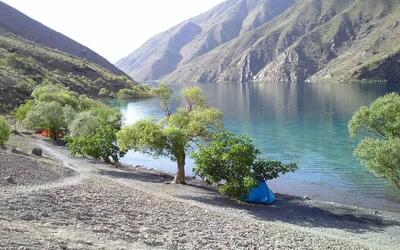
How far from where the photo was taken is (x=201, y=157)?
41.0 metres

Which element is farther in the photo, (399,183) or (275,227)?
(399,183)

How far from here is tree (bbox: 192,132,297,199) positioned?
1569 inches

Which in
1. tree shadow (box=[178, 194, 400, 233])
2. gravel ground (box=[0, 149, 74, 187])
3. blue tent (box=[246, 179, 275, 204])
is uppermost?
gravel ground (box=[0, 149, 74, 187])

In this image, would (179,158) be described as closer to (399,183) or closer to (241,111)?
(399,183)

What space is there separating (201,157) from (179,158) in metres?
5.53

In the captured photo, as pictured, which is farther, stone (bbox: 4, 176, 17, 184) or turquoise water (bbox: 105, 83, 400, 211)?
turquoise water (bbox: 105, 83, 400, 211)

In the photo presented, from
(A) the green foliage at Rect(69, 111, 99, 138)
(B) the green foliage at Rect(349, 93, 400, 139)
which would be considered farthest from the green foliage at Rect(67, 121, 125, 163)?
(B) the green foliage at Rect(349, 93, 400, 139)

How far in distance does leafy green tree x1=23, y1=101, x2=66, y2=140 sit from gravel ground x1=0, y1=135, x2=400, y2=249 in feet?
121

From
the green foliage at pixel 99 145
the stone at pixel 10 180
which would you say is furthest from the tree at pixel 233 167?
the green foliage at pixel 99 145

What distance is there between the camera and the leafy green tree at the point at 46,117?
7450 centimetres

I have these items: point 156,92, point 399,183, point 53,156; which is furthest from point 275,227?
point 53,156

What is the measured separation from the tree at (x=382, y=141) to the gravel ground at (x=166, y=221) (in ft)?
15.2

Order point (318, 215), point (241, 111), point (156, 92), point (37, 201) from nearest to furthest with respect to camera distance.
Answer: point (37, 201), point (318, 215), point (156, 92), point (241, 111)

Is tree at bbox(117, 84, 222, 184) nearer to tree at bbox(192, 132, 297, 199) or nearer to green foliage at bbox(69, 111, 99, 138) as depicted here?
tree at bbox(192, 132, 297, 199)
